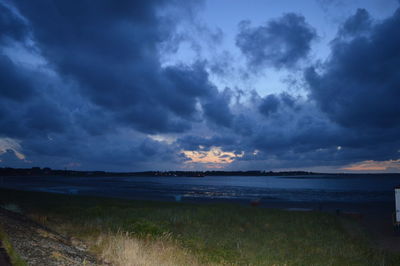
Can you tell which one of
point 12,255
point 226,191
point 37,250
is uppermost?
point 12,255

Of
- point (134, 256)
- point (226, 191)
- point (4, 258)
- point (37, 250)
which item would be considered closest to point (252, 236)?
point (134, 256)

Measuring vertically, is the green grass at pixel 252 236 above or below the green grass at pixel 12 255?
below

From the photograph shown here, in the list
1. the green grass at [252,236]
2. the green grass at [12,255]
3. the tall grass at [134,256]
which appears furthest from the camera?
the green grass at [252,236]

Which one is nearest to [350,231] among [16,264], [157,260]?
[157,260]

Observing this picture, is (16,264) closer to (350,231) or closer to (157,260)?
(157,260)

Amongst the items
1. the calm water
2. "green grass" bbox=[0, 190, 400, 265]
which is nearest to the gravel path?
"green grass" bbox=[0, 190, 400, 265]

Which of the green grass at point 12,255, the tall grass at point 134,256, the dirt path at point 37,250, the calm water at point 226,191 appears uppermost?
the green grass at point 12,255

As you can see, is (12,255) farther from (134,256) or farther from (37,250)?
(134,256)

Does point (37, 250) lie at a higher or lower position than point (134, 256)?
higher

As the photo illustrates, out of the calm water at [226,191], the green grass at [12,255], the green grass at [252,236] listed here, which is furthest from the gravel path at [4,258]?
the calm water at [226,191]

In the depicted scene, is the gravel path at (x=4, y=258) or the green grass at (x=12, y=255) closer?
the gravel path at (x=4, y=258)

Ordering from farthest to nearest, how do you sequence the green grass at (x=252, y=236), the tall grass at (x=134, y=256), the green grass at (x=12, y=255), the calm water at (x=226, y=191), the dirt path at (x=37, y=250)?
the calm water at (x=226, y=191) → the green grass at (x=252, y=236) → the tall grass at (x=134, y=256) → the dirt path at (x=37, y=250) → the green grass at (x=12, y=255)

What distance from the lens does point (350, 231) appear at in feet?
88.0

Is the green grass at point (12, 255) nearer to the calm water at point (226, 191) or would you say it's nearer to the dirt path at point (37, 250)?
the dirt path at point (37, 250)
